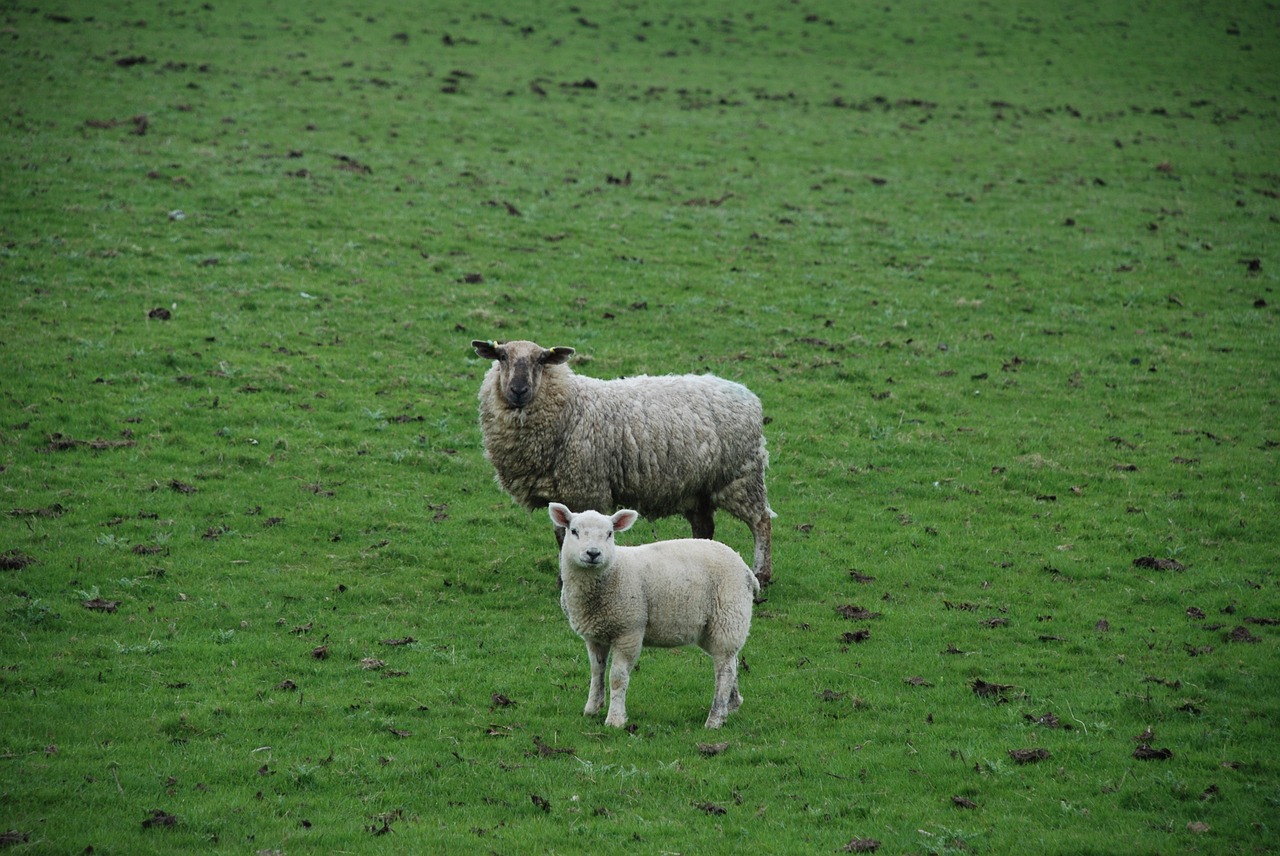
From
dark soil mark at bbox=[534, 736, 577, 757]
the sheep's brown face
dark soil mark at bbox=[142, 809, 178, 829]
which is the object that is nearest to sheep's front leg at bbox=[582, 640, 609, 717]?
dark soil mark at bbox=[534, 736, 577, 757]

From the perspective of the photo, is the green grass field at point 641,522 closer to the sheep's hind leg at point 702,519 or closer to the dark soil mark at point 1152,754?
the dark soil mark at point 1152,754

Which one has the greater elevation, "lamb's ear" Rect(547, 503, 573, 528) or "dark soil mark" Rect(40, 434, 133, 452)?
"lamb's ear" Rect(547, 503, 573, 528)

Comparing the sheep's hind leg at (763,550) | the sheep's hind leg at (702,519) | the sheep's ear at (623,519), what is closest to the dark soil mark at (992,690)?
the sheep's hind leg at (763,550)

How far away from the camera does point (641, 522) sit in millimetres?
15945

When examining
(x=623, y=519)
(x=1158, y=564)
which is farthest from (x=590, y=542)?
(x=1158, y=564)

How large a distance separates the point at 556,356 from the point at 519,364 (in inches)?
23.9

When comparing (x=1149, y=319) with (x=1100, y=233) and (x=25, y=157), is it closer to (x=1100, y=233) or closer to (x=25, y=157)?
(x=1100, y=233)

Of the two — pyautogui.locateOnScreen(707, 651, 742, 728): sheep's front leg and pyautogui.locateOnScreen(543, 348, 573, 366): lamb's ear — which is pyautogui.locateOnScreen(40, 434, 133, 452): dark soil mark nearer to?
pyautogui.locateOnScreen(543, 348, 573, 366): lamb's ear

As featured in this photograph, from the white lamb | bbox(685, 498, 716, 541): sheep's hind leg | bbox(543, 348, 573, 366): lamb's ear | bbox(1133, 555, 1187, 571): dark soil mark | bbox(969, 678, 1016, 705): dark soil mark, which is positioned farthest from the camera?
bbox(685, 498, 716, 541): sheep's hind leg

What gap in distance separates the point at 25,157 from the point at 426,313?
14.1 m

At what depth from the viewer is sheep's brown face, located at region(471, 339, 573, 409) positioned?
13.9 metres

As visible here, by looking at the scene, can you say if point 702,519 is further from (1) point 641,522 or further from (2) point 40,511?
(2) point 40,511

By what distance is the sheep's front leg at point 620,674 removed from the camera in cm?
1012

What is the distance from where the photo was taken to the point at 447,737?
9977 millimetres
